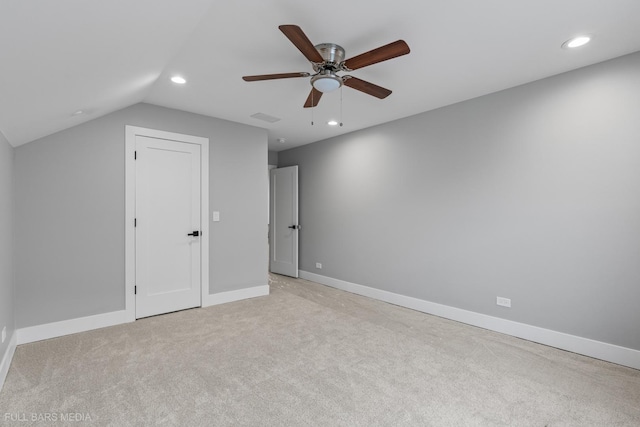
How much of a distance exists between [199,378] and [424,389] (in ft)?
5.34

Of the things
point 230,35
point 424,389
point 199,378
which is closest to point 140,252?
point 199,378

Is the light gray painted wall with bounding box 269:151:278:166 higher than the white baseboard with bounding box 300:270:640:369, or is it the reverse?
the light gray painted wall with bounding box 269:151:278:166

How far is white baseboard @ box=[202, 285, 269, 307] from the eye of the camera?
4070mm

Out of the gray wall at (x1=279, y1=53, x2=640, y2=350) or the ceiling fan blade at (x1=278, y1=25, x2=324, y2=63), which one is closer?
the ceiling fan blade at (x1=278, y1=25, x2=324, y2=63)

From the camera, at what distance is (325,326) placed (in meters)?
3.35

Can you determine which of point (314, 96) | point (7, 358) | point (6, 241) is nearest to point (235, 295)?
point (7, 358)

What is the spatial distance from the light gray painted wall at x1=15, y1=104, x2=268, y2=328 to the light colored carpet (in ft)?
1.29

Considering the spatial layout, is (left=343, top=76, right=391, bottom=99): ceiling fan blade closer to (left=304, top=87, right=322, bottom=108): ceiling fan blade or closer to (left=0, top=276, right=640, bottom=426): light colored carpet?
(left=304, top=87, right=322, bottom=108): ceiling fan blade

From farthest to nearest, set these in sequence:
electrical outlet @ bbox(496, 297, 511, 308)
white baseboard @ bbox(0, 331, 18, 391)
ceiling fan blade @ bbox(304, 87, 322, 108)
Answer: electrical outlet @ bbox(496, 297, 511, 308) → ceiling fan blade @ bbox(304, 87, 322, 108) → white baseboard @ bbox(0, 331, 18, 391)

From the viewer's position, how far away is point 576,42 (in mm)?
2316

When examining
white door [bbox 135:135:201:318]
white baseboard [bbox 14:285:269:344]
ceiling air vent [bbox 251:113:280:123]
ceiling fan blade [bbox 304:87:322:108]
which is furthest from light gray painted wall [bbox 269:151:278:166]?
white baseboard [bbox 14:285:269:344]

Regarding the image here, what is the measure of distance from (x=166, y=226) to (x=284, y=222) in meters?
2.53

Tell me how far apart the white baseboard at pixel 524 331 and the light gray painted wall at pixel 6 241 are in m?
3.89

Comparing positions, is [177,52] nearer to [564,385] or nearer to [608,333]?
[564,385]
